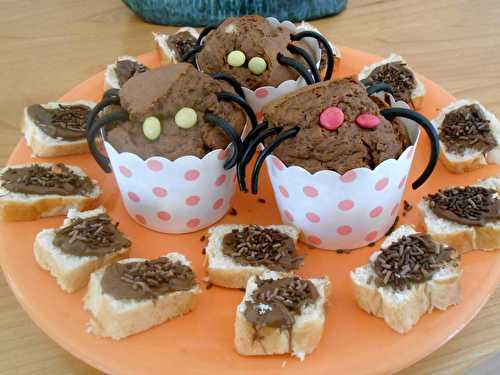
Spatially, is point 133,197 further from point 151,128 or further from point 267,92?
point 267,92

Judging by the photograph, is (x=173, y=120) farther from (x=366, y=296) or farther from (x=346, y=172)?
(x=366, y=296)

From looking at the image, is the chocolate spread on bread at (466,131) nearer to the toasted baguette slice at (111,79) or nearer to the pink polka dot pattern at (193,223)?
the pink polka dot pattern at (193,223)

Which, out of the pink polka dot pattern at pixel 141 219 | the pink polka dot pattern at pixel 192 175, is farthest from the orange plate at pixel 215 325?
the pink polka dot pattern at pixel 192 175

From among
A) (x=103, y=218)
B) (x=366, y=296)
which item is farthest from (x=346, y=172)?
(x=103, y=218)

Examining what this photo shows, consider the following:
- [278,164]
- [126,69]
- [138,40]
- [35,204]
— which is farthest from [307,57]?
[138,40]

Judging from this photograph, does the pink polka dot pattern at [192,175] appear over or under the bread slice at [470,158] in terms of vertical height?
over

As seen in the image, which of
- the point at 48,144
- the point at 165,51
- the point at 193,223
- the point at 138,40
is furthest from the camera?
the point at 138,40
